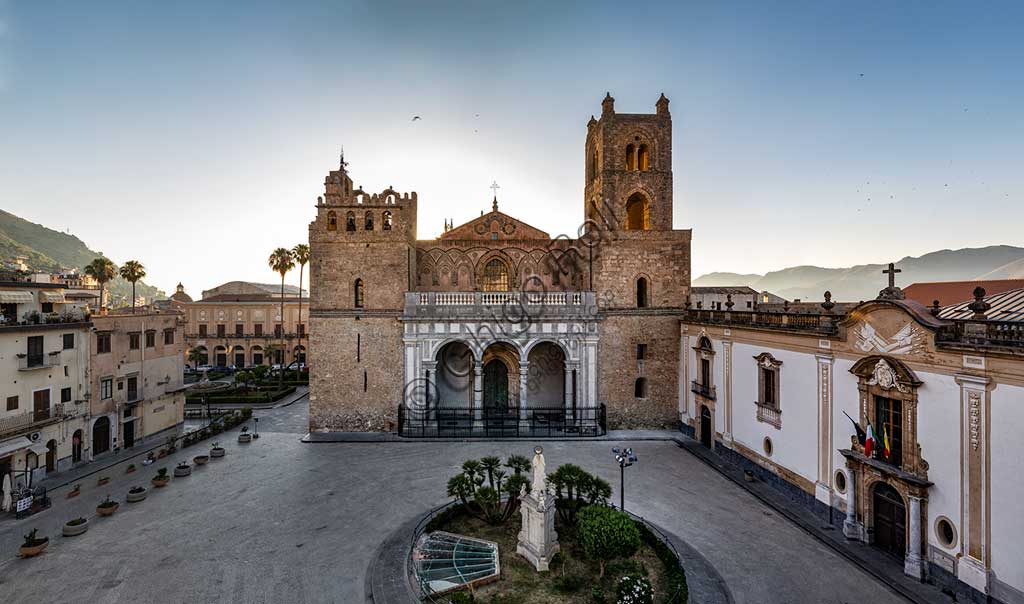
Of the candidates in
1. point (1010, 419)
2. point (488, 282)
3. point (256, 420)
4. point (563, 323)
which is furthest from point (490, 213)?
point (1010, 419)

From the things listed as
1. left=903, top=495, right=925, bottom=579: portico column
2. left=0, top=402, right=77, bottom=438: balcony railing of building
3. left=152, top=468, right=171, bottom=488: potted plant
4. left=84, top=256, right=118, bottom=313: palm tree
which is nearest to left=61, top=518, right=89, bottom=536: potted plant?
left=152, top=468, right=171, bottom=488: potted plant

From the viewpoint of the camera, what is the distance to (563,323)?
23.7m

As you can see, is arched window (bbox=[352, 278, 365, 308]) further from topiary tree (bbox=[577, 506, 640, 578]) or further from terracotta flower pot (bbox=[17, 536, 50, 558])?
topiary tree (bbox=[577, 506, 640, 578])

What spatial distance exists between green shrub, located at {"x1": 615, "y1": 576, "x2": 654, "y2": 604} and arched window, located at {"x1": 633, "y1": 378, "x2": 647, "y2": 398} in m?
15.6

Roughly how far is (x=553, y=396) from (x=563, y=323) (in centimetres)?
530

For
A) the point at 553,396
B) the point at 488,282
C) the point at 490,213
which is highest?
the point at 490,213

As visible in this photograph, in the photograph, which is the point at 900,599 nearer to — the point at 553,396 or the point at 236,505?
the point at 553,396

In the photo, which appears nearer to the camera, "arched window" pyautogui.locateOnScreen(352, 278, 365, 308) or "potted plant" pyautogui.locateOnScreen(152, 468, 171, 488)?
"potted plant" pyautogui.locateOnScreen(152, 468, 171, 488)

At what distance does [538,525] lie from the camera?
11.5 m

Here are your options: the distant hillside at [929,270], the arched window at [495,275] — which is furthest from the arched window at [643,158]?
the distant hillside at [929,270]

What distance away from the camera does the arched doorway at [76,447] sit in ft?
64.6

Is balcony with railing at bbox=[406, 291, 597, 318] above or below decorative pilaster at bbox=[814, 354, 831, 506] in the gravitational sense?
above

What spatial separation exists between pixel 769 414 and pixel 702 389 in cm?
459

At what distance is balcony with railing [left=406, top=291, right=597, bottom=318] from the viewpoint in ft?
76.8
